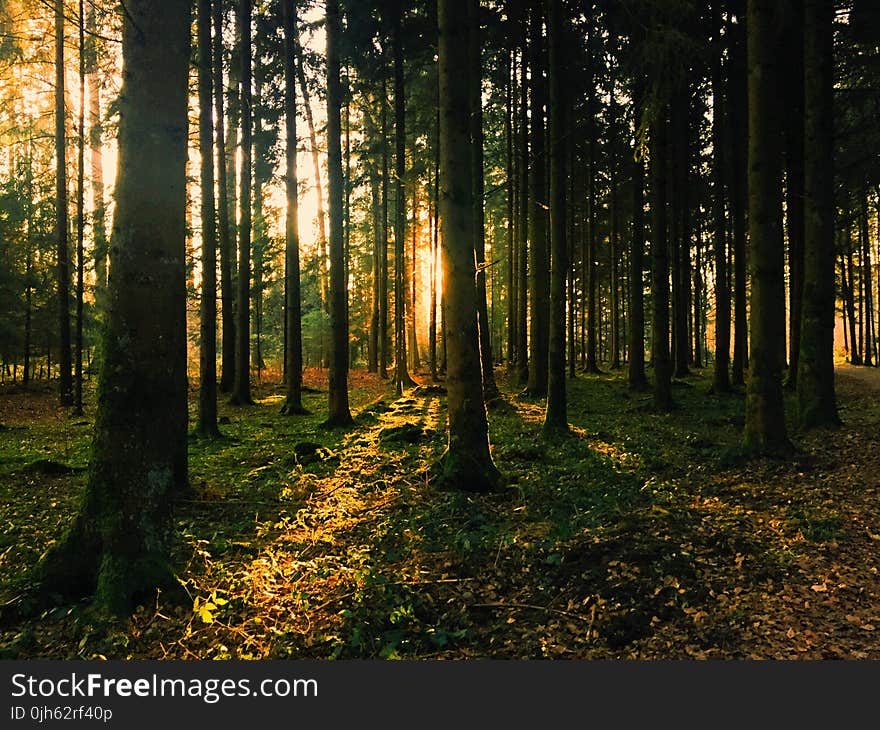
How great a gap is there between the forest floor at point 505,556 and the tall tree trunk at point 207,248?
6.74 ft

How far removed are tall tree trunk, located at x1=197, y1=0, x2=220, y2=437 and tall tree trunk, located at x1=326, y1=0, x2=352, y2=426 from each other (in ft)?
9.29

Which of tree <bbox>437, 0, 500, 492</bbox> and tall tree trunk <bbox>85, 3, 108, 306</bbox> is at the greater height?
tall tree trunk <bbox>85, 3, 108, 306</bbox>

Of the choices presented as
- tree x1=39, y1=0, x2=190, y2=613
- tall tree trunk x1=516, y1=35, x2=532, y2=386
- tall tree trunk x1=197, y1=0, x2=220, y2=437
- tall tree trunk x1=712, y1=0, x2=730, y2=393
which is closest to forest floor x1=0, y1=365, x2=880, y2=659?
tree x1=39, y1=0, x2=190, y2=613

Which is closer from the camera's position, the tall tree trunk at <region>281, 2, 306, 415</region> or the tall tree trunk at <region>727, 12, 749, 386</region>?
the tall tree trunk at <region>281, 2, 306, 415</region>

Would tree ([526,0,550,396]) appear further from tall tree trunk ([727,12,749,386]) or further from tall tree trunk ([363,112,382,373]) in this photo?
tall tree trunk ([363,112,382,373])

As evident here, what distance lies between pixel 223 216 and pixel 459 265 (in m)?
13.2

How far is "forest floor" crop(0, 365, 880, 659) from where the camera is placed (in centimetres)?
393

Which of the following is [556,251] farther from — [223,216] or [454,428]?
[223,216]

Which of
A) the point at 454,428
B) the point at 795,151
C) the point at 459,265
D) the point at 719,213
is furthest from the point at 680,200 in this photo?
the point at 454,428

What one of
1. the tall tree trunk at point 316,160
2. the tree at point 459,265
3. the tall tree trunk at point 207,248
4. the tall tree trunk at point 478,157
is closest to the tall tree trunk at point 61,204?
the tall tree trunk at point 316,160

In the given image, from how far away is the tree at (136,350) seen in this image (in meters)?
4.35

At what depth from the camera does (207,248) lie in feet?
39.8

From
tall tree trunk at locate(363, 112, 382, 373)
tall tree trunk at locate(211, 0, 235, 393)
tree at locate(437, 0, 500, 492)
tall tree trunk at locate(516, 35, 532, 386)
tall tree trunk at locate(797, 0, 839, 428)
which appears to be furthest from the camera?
tall tree trunk at locate(363, 112, 382, 373)

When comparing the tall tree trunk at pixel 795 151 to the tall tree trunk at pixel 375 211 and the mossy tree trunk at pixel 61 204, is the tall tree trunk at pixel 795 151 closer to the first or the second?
the tall tree trunk at pixel 375 211
